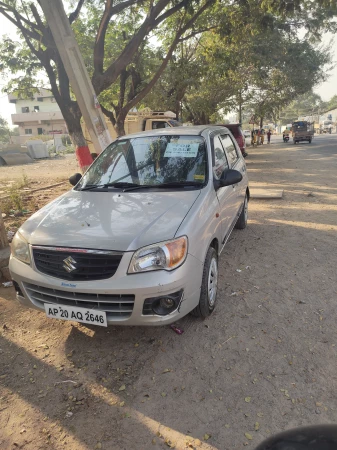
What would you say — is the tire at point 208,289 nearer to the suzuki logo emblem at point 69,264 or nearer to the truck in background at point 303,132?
the suzuki logo emblem at point 69,264

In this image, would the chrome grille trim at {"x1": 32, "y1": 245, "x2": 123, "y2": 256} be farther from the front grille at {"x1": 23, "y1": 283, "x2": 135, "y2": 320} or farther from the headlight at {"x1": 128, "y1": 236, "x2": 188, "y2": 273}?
the front grille at {"x1": 23, "y1": 283, "x2": 135, "y2": 320}

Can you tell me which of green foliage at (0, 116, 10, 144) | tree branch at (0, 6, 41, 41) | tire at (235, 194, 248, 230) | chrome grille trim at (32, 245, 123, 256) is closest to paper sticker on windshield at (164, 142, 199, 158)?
chrome grille trim at (32, 245, 123, 256)

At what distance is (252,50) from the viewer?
1573 centimetres

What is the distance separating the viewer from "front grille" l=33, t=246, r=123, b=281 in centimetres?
253

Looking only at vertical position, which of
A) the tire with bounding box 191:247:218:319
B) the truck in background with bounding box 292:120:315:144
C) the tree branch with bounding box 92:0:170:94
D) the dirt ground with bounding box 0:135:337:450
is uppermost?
the tree branch with bounding box 92:0:170:94

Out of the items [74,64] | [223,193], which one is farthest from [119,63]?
[223,193]

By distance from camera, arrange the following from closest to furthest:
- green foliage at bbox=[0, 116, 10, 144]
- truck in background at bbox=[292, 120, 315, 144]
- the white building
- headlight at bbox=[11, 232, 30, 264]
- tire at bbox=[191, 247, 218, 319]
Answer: headlight at bbox=[11, 232, 30, 264] < tire at bbox=[191, 247, 218, 319] < truck in background at bbox=[292, 120, 315, 144] < the white building < green foliage at bbox=[0, 116, 10, 144]

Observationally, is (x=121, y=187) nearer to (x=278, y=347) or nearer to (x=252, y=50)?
(x=278, y=347)

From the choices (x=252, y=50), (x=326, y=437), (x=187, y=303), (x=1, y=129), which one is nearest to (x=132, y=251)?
(x=187, y=303)

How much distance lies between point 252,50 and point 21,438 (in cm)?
1717

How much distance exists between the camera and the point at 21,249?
2.92 metres

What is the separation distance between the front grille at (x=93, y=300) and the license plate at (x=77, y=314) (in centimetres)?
4

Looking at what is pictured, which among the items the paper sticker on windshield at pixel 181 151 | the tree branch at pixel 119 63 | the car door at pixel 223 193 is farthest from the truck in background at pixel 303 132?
the paper sticker on windshield at pixel 181 151

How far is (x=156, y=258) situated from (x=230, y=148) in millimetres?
2985
